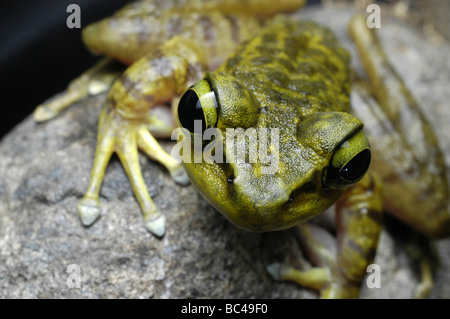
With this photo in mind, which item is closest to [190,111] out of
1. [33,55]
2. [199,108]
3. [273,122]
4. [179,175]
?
[199,108]

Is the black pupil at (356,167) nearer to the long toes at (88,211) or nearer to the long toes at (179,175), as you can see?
the long toes at (179,175)

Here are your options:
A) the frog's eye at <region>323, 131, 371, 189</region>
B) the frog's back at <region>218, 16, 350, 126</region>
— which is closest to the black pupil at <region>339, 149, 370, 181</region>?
the frog's eye at <region>323, 131, 371, 189</region>

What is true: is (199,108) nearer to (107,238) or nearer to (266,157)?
(266,157)

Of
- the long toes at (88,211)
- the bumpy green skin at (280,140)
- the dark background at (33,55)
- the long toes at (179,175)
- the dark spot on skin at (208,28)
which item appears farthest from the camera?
the dark background at (33,55)

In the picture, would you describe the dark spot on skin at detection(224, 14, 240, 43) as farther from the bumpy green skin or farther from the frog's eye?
the frog's eye

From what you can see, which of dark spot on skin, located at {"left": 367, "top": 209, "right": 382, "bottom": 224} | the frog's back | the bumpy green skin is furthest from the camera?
dark spot on skin, located at {"left": 367, "top": 209, "right": 382, "bottom": 224}

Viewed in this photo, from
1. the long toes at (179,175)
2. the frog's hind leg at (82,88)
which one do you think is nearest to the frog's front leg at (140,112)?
the long toes at (179,175)

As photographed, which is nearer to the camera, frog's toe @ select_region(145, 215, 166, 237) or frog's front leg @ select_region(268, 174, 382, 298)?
frog's toe @ select_region(145, 215, 166, 237)
